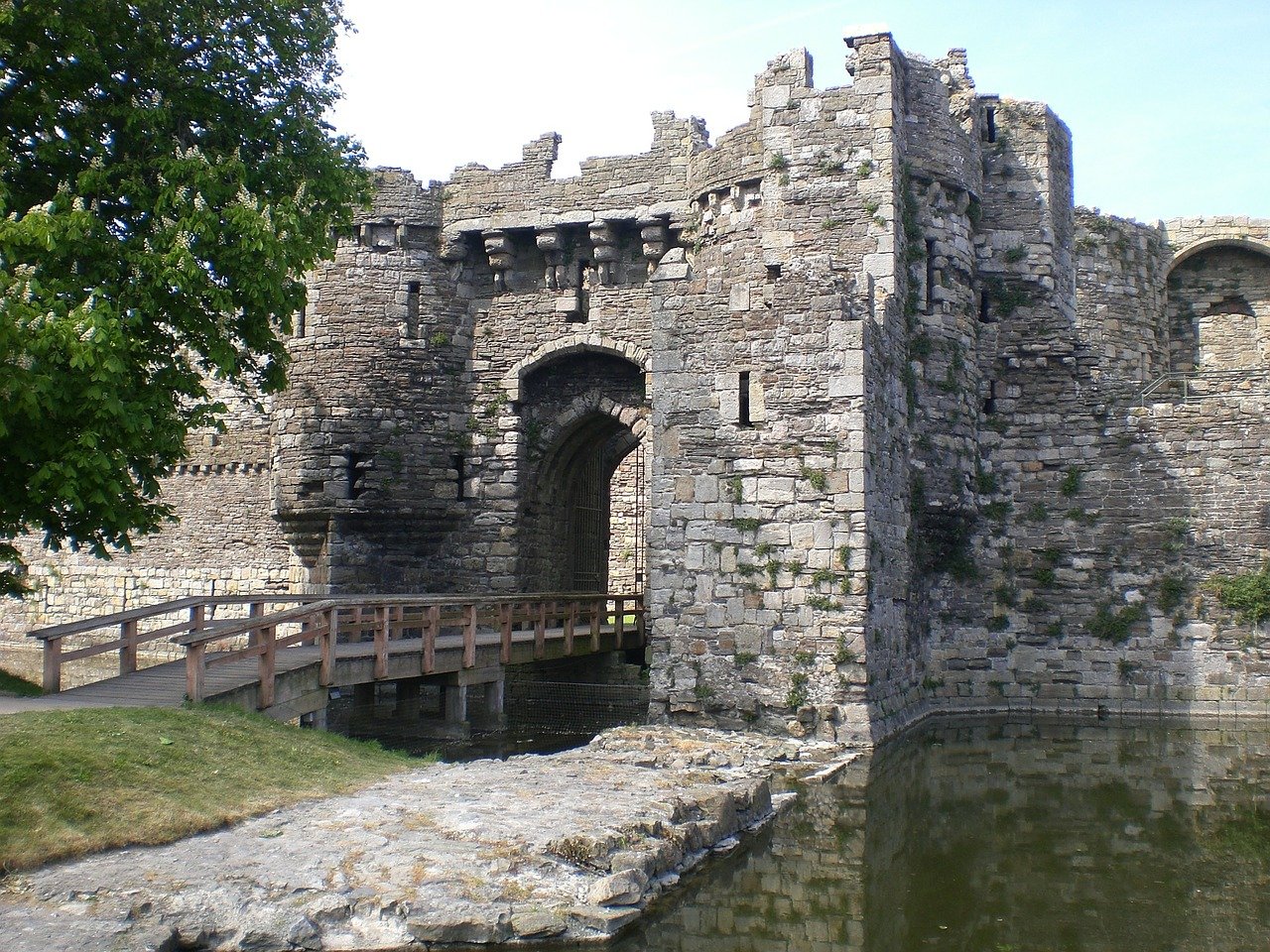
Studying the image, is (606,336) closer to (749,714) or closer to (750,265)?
(750,265)

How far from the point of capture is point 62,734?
7746mm

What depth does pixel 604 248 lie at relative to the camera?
17.8 meters

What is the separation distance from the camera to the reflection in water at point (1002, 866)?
6.48m

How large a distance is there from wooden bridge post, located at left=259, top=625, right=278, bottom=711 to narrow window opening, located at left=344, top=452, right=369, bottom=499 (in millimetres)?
7591

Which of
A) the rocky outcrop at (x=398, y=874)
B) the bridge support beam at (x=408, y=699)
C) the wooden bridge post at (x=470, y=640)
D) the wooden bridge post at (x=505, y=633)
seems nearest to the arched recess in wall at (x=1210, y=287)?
the wooden bridge post at (x=505, y=633)

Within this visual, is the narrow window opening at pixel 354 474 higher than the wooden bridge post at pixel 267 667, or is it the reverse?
the narrow window opening at pixel 354 474

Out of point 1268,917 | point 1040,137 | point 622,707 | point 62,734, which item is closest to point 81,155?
point 62,734

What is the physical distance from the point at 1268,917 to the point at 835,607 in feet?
19.5

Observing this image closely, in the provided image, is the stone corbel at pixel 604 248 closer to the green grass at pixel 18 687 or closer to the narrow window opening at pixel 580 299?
the narrow window opening at pixel 580 299

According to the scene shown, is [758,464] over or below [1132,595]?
over

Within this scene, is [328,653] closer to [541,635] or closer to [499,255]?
[541,635]

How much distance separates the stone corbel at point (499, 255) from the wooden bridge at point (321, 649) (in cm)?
477

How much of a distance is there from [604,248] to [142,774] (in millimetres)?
11773

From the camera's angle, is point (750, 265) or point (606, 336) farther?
point (606, 336)
